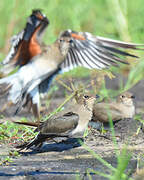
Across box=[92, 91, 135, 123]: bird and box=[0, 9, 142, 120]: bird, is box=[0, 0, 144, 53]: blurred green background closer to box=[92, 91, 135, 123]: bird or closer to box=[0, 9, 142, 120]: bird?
A: box=[0, 9, 142, 120]: bird

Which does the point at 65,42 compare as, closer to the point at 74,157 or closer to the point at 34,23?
the point at 34,23

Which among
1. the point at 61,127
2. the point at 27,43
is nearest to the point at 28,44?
the point at 27,43

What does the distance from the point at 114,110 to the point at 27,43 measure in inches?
69.8

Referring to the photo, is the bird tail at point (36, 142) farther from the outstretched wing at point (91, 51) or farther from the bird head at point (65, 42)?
the bird head at point (65, 42)

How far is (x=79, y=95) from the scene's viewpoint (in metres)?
5.55

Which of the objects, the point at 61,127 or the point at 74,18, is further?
the point at 74,18

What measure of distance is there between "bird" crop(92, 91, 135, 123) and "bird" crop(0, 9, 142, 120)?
26.0 inches

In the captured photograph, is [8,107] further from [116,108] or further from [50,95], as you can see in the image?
[116,108]

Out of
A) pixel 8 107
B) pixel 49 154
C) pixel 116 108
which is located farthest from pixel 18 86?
pixel 49 154

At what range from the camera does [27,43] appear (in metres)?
7.04

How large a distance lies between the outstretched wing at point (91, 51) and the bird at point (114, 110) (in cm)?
73

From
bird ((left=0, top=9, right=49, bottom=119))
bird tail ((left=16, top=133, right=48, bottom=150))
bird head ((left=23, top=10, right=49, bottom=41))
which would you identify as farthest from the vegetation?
bird tail ((left=16, top=133, right=48, bottom=150))

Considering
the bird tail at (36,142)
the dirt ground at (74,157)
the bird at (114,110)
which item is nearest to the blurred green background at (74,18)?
the bird at (114,110)

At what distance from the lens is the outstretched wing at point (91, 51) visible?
23.1ft
